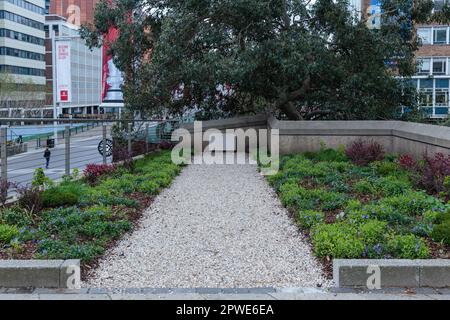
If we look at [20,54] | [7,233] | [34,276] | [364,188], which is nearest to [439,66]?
[364,188]

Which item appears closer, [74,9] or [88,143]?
[88,143]

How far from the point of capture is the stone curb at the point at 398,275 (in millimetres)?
5195

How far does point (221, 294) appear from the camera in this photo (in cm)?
504

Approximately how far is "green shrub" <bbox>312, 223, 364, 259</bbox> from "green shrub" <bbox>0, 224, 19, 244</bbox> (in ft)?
11.4

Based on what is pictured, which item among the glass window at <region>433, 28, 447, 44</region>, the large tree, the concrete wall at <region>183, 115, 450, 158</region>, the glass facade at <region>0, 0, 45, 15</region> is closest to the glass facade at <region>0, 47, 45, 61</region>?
the glass facade at <region>0, 0, 45, 15</region>

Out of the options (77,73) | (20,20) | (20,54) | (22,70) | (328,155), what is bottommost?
(328,155)

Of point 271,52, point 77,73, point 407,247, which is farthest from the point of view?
point 77,73

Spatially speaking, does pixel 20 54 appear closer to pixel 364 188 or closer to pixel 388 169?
pixel 388 169

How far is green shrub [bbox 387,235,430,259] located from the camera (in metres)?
5.64

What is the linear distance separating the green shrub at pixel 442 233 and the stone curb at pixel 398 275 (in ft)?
3.07

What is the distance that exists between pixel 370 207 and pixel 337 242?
Result: 5.62 ft

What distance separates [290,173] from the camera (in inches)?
452

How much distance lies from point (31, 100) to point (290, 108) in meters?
72.1

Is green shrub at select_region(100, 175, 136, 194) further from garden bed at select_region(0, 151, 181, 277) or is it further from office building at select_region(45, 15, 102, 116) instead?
office building at select_region(45, 15, 102, 116)
